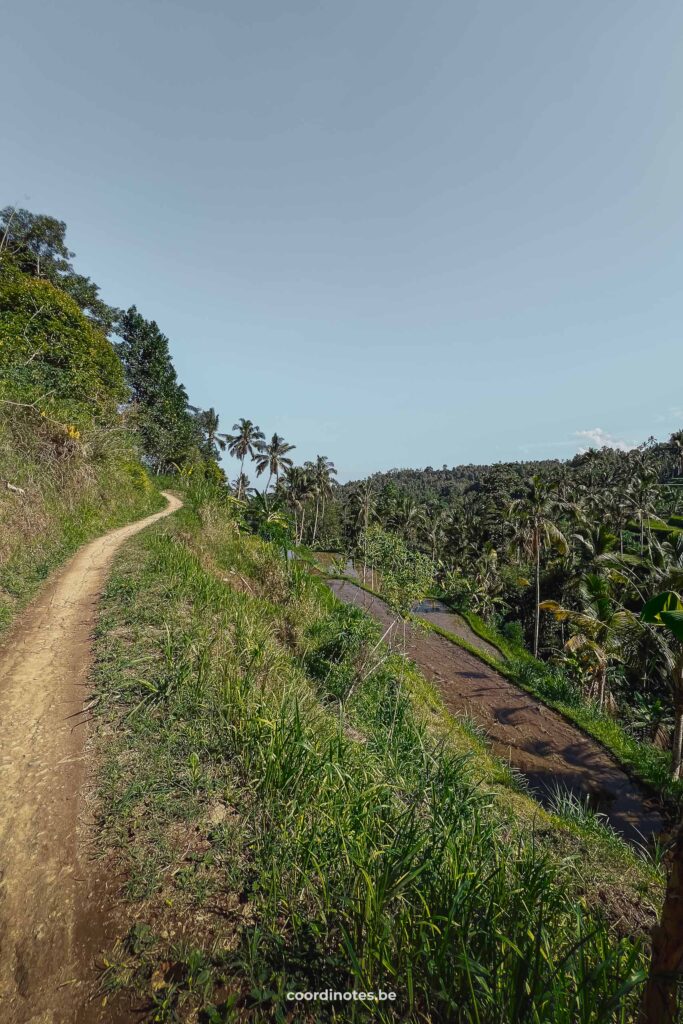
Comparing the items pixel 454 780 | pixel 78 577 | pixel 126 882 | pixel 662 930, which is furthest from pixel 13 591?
pixel 662 930

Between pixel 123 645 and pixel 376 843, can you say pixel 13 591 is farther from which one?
pixel 376 843

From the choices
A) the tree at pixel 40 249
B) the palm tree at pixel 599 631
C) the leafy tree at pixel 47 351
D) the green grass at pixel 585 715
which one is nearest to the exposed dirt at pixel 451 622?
the green grass at pixel 585 715

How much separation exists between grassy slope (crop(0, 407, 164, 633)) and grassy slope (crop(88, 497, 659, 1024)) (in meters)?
3.36

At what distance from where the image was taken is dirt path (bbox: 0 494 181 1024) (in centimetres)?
209

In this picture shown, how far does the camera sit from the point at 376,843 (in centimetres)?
300

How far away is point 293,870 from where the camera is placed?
2842mm

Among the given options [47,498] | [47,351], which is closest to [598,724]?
[47,498]

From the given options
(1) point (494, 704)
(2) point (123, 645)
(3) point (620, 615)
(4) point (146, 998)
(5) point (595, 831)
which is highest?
(2) point (123, 645)

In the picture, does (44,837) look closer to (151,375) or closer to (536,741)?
Answer: (536,741)

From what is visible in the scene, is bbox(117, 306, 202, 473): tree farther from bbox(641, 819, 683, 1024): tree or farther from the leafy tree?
bbox(641, 819, 683, 1024): tree

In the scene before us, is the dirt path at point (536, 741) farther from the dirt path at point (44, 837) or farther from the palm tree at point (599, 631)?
the dirt path at point (44, 837)

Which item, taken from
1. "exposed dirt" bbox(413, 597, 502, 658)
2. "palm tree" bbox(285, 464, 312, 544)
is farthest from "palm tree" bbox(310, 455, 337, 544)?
"exposed dirt" bbox(413, 597, 502, 658)

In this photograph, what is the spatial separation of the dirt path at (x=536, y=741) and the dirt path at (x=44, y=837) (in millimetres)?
7895

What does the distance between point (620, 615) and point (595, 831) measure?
1236 cm
